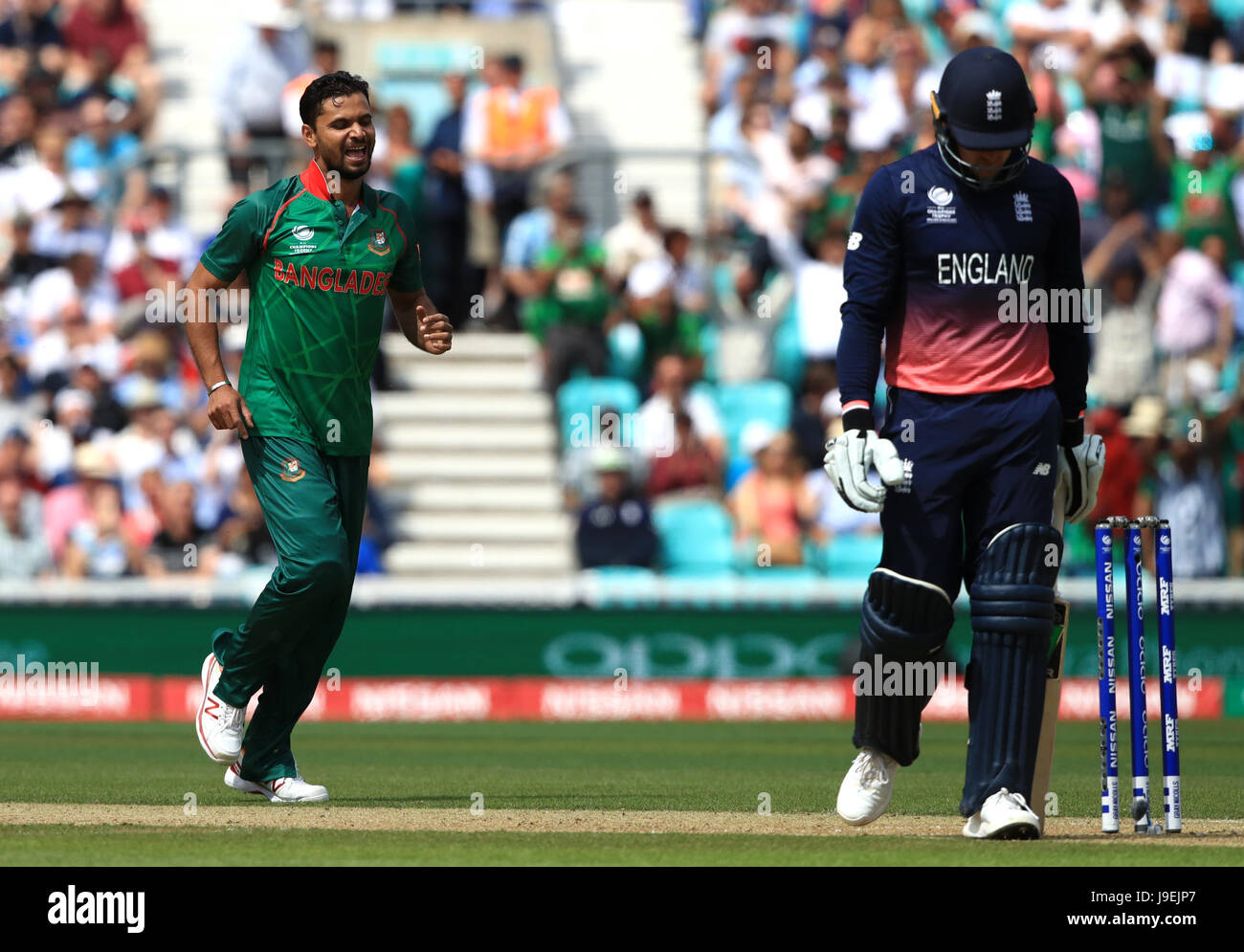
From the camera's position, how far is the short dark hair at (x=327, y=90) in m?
8.09

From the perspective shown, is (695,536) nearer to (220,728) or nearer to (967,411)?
(220,728)

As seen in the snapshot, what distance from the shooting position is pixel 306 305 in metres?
8.13

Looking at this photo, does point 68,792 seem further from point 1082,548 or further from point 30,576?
point 1082,548

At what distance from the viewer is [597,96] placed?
21750 millimetres

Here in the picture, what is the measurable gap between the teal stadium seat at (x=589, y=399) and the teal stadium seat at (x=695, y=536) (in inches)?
41.0

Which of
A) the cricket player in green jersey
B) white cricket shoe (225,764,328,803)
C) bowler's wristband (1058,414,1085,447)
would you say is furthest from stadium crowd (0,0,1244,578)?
bowler's wristband (1058,414,1085,447)

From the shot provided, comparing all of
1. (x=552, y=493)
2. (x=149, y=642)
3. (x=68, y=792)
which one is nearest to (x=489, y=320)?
(x=552, y=493)

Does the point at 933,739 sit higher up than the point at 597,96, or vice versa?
the point at 597,96

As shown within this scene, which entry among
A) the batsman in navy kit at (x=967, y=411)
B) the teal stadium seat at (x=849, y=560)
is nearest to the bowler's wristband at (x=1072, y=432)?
the batsman in navy kit at (x=967, y=411)

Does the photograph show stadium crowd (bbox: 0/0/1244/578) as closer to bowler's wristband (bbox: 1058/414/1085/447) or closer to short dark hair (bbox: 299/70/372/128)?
short dark hair (bbox: 299/70/372/128)

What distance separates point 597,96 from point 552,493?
5015 millimetres

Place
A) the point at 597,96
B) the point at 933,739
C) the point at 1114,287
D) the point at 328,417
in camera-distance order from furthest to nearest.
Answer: the point at 597,96 < the point at 1114,287 < the point at 933,739 < the point at 328,417

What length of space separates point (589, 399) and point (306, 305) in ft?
32.3

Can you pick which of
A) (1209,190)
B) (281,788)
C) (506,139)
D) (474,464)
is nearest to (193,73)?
(506,139)
